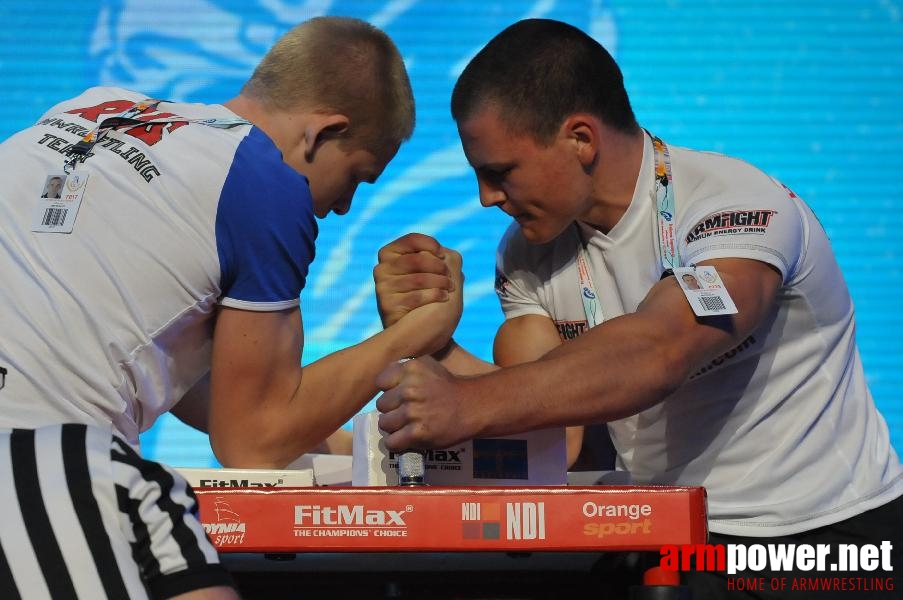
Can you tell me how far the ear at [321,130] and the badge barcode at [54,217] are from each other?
498 mm

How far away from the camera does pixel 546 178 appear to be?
2020 millimetres

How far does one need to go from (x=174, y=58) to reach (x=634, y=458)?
2.73m

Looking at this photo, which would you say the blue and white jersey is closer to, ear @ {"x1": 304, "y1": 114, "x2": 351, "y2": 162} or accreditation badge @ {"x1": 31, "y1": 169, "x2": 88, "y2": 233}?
accreditation badge @ {"x1": 31, "y1": 169, "x2": 88, "y2": 233}

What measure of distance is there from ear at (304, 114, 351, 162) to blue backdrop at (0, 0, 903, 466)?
2.09 metres

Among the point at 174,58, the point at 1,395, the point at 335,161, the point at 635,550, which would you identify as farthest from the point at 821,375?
the point at 174,58

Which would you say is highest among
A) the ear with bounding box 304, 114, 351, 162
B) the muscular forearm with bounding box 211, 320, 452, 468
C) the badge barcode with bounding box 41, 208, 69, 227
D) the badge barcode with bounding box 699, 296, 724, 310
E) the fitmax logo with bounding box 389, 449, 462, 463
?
the ear with bounding box 304, 114, 351, 162

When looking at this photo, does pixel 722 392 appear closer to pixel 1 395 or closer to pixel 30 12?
pixel 1 395

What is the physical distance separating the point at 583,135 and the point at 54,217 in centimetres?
100

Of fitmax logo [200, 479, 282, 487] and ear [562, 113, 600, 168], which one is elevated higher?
ear [562, 113, 600, 168]

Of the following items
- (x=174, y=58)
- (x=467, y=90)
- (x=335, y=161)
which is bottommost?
(x=335, y=161)

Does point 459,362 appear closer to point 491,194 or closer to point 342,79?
point 491,194

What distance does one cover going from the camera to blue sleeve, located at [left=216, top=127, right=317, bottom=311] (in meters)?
1.59

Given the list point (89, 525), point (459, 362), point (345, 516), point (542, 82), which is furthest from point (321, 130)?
point (89, 525)

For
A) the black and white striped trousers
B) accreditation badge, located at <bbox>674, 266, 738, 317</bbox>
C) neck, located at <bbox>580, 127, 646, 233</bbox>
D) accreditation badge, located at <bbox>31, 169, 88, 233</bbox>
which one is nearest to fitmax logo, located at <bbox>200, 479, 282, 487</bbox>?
accreditation badge, located at <bbox>31, 169, 88, 233</bbox>
